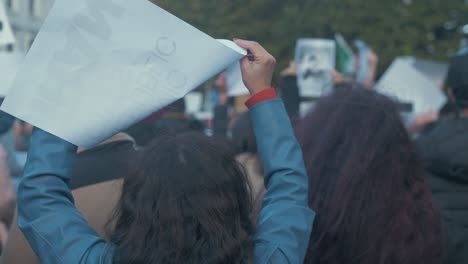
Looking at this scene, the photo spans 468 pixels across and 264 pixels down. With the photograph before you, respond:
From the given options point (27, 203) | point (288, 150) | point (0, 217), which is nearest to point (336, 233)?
point (288, 150)

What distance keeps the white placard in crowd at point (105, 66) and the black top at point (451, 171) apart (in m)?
1.30

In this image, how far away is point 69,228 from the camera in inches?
61.2

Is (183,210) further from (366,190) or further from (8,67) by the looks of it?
(8,67)

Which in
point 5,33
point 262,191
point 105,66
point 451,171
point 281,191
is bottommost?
point 451,171

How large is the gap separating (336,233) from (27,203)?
90cm

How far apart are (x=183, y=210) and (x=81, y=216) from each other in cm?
26

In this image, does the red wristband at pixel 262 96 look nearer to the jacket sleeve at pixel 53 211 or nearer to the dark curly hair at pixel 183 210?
the dark curly hair at pixel 183 210

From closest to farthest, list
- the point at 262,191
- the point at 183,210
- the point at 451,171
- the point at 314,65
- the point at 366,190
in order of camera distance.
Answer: the point at 183,210
the point at 366,190
the point at 262,191
the point at 451,171
the point at 314,65

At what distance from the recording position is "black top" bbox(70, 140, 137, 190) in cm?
206

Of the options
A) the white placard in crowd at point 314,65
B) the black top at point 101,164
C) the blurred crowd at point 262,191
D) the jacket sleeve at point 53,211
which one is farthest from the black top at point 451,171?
the white placard in crowd at point 314,65

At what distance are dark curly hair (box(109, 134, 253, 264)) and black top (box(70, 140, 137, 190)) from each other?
0.43 m

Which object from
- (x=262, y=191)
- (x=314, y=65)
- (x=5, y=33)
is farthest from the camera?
(x=314, y=65)

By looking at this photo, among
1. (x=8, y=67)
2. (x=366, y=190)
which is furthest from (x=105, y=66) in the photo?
(x=366, y=190)

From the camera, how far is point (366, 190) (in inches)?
80.4
